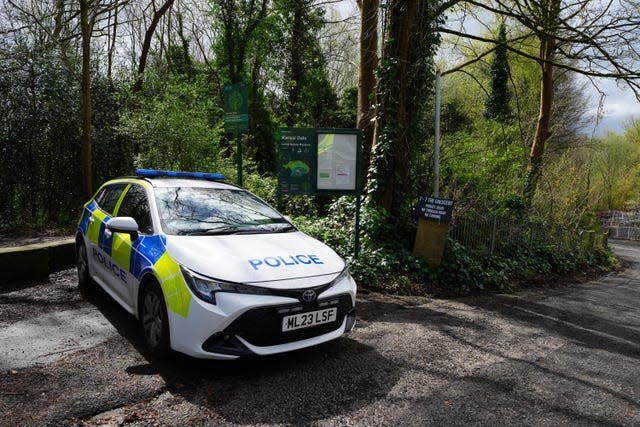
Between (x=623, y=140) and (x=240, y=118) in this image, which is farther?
(x=623, y=140)

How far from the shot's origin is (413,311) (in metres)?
5.90

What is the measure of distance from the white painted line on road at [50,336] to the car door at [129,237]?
0.46 m

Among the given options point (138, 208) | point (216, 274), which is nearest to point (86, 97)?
point (138, 208)

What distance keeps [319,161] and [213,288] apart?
13.3ft

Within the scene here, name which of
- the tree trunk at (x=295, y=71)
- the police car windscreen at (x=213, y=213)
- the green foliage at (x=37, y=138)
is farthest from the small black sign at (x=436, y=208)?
the tree trunk at (x=295, y=71)

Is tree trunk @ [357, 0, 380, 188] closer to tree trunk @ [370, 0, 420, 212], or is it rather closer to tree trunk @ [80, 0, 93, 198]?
tree trunk @ [370, 0, 420, 212]

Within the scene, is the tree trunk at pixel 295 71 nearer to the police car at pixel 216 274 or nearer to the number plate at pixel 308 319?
the police car at pixel 216 274

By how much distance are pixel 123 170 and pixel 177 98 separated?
3.26 meters

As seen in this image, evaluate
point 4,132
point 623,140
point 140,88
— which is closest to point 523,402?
point 4,132

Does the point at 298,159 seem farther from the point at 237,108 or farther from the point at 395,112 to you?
the point at 395,112

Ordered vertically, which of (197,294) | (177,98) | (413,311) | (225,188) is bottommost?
(413,311)

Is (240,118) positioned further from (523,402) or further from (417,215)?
(523,402)

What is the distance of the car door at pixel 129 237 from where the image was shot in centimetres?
416

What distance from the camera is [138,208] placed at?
15.0 ft
